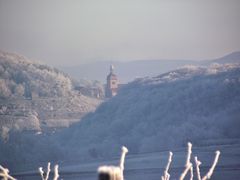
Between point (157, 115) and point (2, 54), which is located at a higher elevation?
point (2, 54)

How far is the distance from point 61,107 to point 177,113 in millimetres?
24971

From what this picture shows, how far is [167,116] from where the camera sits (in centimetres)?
6481

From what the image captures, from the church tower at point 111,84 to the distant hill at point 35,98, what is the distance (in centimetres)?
216

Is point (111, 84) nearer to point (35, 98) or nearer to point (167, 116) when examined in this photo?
point (35, 98)

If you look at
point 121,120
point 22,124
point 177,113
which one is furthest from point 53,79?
point 177,113

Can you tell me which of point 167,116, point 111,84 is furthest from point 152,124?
point 111,84

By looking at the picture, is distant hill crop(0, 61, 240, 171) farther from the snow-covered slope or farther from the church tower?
the church tower

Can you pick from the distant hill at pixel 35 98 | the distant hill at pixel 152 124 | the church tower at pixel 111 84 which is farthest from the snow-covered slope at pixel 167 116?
the church tower at pixel 111 84

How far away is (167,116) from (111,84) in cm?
3495

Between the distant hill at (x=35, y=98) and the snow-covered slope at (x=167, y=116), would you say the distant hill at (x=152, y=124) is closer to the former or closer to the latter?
the snow-covered slope at (x=167, y=116)

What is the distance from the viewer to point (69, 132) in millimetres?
70125

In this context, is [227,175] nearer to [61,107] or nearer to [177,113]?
[177,113]

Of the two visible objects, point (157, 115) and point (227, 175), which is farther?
point (157, 115)

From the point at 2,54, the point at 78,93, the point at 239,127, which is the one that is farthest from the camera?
the point at 2,54
